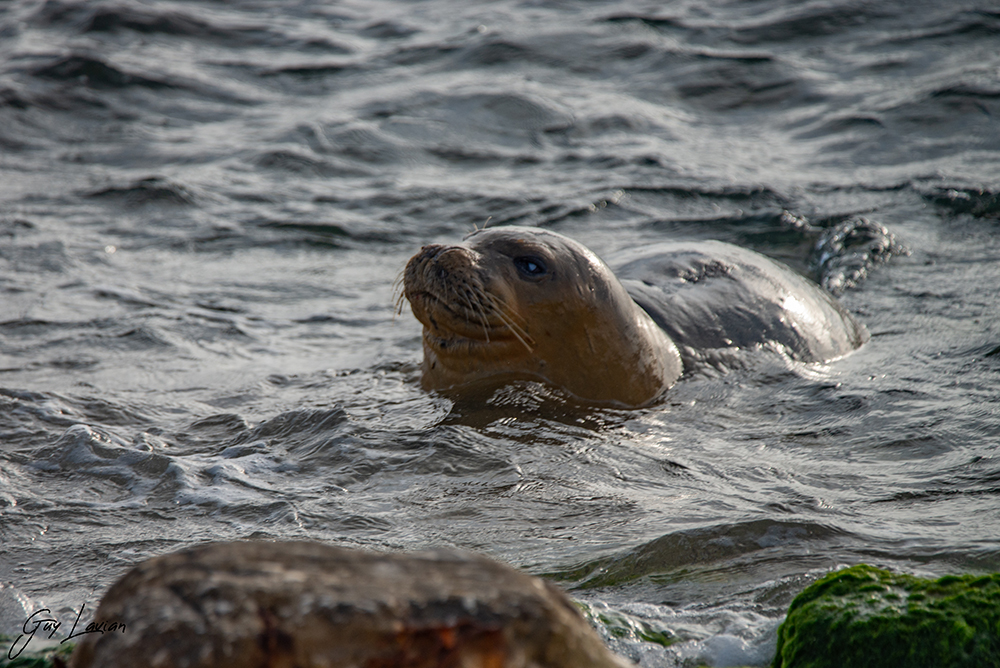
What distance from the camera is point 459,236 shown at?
7816 millimetres

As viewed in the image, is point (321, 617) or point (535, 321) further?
point (535, 321)

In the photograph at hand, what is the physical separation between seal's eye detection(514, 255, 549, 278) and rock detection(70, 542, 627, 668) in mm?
2943

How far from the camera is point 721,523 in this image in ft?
10.8

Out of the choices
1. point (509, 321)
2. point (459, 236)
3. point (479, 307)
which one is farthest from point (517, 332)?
point (459, 236)

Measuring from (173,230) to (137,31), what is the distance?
19.3ft

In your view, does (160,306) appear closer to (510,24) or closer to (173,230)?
(173,230)

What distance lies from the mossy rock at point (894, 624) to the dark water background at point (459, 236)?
0.67ft

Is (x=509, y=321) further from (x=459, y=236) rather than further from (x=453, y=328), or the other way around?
(x=459, y=236)

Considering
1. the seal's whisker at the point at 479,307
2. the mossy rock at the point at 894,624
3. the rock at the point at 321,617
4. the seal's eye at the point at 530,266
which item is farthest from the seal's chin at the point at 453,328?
the rock at the point at 321,617

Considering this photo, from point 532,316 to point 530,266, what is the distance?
0.22m

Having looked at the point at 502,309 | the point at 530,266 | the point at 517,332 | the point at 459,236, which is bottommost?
the point at 459,236

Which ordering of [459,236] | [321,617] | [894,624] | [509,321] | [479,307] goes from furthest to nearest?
[459,236] → [509,321] → [479,307] → [894,624] → [321,617]

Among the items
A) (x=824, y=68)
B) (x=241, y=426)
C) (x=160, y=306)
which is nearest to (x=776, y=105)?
(x=824, y=68)

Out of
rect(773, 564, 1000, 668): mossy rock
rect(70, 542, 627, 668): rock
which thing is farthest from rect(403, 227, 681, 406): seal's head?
rect(70, 542, 627, 668): rock
